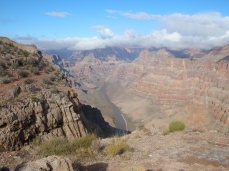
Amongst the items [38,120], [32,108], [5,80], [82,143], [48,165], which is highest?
[5,80]

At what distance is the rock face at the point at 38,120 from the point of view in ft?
48.5

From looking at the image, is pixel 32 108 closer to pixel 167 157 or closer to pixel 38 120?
pixel 38 120

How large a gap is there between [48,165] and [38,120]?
1013 centimetres

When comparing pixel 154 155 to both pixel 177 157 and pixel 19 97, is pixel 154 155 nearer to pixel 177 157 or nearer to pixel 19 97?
pixel 177 157

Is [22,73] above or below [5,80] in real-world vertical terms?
above

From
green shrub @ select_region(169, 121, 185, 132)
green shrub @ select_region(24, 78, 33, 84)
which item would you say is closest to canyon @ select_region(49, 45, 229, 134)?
green shrub @ select_region(169, 121, 185, 132)

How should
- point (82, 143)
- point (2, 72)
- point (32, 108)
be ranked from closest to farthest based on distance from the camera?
1. point (82, 143)
2. point (32, 108)
3. point (2, 72)

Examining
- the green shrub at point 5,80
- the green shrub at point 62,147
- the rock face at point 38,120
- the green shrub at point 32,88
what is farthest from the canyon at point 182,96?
the green shrub at point 62,147

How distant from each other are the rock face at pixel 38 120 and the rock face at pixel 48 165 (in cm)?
770

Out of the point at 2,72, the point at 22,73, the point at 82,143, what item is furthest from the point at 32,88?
the point at 82,143

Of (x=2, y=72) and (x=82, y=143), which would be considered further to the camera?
(x=2, y=72)

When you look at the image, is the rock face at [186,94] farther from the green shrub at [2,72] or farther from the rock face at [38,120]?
the green shrub at [2,72]

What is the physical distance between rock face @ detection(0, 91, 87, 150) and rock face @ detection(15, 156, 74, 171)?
7701 millimetres

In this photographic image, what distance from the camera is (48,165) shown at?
24.6 feet
